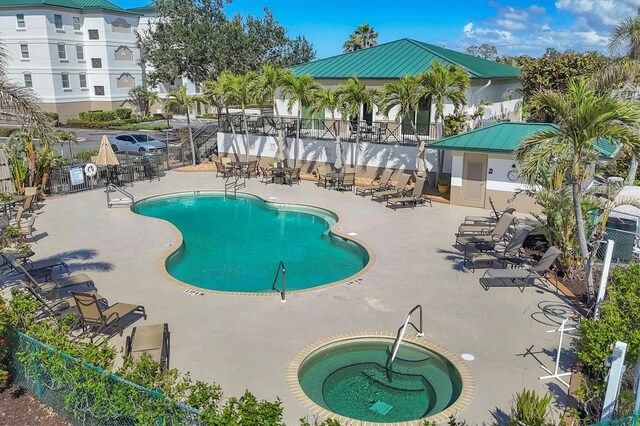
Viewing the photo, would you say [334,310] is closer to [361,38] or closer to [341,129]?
[341,129]

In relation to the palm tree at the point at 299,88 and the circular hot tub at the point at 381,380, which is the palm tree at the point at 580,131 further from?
the palm tree at the point at 299,88

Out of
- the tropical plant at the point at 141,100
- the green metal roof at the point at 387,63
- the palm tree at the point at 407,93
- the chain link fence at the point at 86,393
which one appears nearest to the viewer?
the chain link fence at the point at 86,393

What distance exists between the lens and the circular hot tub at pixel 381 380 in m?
8.61

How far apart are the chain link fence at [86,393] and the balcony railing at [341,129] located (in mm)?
19968

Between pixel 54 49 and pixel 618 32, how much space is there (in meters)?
53.0

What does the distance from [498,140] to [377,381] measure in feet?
45.7

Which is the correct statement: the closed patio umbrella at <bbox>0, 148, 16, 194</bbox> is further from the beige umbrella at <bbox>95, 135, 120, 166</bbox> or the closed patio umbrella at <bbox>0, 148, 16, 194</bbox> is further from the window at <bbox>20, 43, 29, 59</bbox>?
the window at <bbox>20, 43, 29, 59</bbox>

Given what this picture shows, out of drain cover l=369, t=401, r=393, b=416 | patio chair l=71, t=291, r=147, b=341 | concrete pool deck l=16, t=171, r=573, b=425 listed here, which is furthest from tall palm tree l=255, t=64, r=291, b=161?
drain cover l=369, t=401, r=393, b=416

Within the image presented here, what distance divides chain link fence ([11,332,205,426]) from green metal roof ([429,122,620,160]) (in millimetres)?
16759

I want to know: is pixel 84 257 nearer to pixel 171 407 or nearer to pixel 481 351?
pixel 171 407

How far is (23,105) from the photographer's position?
12672 millimetres

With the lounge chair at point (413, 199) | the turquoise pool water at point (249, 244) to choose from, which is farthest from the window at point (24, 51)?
A: the lounge chair at point (413, 199)

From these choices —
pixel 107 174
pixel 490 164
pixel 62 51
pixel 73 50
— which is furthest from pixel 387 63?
pixel 73 50

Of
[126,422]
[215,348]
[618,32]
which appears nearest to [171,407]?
[126,422]
